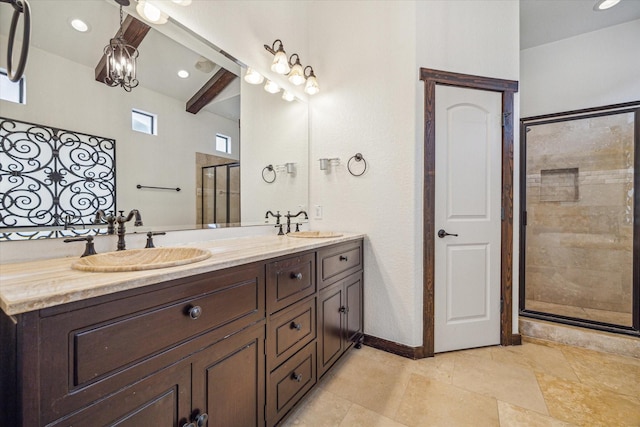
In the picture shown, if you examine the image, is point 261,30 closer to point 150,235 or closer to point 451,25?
point 451,25

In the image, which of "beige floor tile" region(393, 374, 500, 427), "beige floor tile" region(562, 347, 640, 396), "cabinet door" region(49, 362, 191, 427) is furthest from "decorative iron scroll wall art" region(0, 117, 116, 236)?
"beige floor tile" region(562, 347, 640, 396)

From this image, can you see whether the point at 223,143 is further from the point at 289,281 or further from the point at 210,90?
the point at 289,281

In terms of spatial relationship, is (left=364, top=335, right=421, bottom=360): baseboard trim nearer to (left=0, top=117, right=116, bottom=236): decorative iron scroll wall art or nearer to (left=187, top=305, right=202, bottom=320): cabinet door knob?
(left=187, top=305, right=202, bottom=320): cabinet door knob

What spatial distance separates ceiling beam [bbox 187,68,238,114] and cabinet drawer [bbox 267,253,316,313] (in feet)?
3.48

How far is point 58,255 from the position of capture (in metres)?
1.10

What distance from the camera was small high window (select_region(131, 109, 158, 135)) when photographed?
53.2 inches

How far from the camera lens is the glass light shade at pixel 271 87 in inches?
86.0

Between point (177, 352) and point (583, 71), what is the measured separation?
3.86 metres

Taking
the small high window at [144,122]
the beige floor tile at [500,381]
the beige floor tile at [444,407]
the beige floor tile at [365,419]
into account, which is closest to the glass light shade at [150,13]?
the small high window at [144,122]

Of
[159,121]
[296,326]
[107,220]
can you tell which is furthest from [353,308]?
[159,121]

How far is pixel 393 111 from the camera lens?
2.11 metres

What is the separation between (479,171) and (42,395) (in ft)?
8.37

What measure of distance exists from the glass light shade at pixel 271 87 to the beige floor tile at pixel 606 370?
9.76ft

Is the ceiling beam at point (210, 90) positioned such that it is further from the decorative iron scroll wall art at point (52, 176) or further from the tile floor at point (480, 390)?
the tile floor at point (480, 390)
